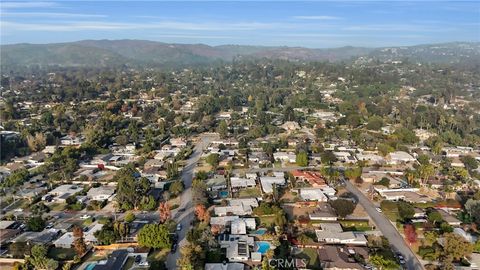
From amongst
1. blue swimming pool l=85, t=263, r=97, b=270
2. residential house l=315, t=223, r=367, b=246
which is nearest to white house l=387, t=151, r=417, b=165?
residential house l=315, t=223, r=367, b=246

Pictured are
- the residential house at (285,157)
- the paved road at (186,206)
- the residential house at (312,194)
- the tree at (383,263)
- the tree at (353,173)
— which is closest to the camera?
the tree at (383,263)

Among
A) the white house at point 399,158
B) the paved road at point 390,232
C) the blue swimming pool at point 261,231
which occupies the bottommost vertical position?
the paved road at point 390,232

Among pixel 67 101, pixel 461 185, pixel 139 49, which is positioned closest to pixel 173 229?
pixel 461 185

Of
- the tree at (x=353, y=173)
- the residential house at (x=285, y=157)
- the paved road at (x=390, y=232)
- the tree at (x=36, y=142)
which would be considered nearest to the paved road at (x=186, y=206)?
the residential house at (x=285, y=157)

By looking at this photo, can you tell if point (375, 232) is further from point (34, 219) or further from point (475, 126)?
point (475, 126)

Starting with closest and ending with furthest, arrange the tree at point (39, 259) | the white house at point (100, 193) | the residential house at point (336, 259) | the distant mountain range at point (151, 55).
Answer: the residential house at point (336, 259), the tree at point (39, 259), the white house at point (100, 193), the distant mountain range at point (151, 55)

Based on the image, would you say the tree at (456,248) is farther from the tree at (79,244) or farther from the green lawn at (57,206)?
the green lawn at (57,206)

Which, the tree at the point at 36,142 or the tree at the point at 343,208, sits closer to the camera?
the tree at the point at 343,208
